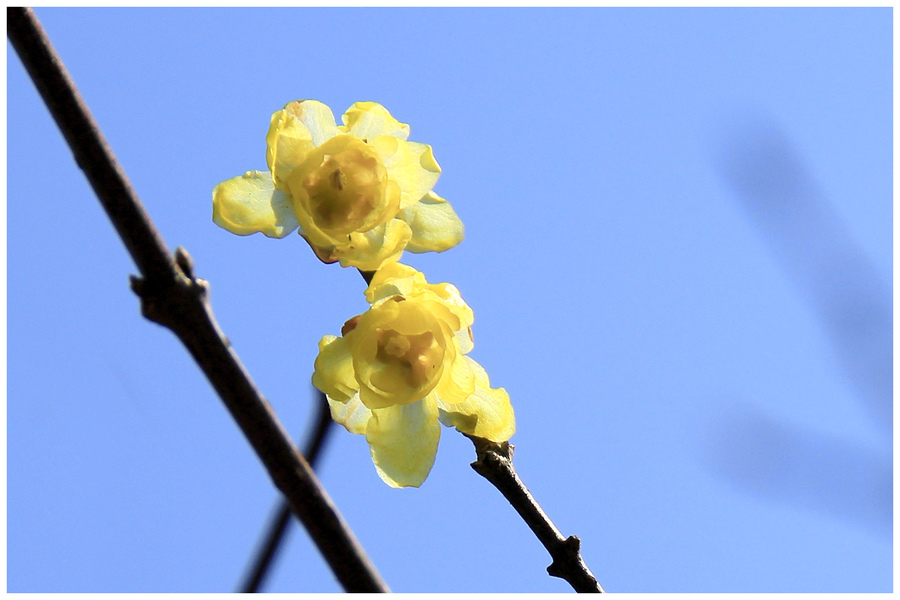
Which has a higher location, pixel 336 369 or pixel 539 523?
pixel 336 369

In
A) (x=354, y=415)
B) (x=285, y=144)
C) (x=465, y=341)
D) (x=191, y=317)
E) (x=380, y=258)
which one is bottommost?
(x=191, y=317)

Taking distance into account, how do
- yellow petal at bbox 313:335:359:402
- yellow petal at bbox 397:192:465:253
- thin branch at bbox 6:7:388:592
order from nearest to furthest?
thin branch at bbox 6:7:388:592
yellow petal at bbox 313:335:359:402
yellow petal at bbox 397:192:465:253

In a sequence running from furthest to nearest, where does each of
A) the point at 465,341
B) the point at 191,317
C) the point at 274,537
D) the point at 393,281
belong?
the point at 465,341 → the point at 393,281 → the point at 274,537 → the point at 191,317

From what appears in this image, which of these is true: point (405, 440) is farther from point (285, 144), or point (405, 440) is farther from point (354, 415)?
point (285, 144)

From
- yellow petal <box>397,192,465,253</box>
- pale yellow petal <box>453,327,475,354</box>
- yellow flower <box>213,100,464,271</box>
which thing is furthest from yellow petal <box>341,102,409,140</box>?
pale yellow petal <box>453,327,475,354</box>

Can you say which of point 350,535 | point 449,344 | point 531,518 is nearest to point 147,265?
point 350,535

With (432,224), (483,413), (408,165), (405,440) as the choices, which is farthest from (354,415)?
(408,165)

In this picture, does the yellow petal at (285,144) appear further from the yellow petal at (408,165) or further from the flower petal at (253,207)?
the yellow petal at (408,165)

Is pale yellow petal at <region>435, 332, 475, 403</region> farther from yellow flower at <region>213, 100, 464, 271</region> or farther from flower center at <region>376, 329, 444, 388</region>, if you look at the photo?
yellow flower at <region>213, 100, 464, 271</region>
